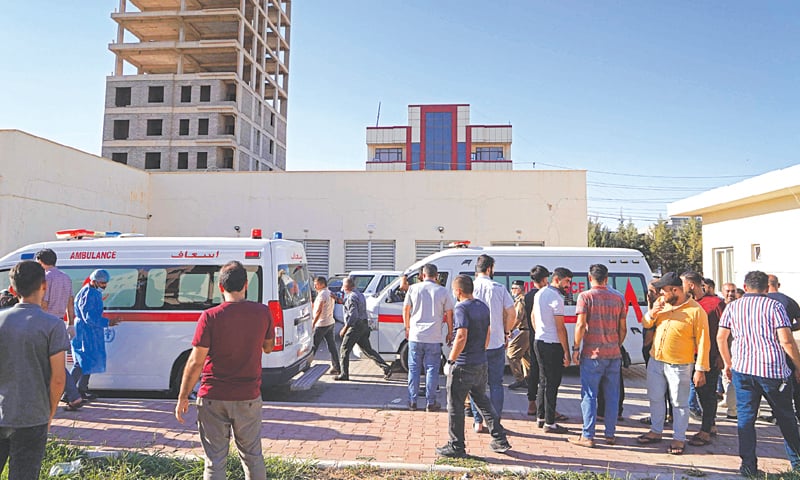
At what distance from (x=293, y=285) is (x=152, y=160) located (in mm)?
42231

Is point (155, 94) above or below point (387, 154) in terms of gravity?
above

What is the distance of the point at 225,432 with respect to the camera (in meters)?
3.40

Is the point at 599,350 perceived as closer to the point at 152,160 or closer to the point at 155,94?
the point at 152,160

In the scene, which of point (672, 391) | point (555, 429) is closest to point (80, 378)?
point (555, 429)

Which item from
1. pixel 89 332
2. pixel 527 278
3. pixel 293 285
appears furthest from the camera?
pixel 527 278

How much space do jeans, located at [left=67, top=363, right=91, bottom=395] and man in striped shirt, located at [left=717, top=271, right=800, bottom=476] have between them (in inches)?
295

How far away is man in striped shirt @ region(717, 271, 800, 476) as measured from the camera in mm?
4297

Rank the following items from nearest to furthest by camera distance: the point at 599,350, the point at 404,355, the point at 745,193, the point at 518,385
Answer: the point at 599,350
the point at 518,385
the point at 404,355
the point at 745,193

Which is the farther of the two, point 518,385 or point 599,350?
point 518,385

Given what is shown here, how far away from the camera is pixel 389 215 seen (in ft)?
63.9

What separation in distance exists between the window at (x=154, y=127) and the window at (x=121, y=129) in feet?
6.51

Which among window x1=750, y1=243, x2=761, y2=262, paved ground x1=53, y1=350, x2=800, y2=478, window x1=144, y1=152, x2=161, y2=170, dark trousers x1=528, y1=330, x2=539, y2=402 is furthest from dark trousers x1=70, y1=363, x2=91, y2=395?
window x1=144, y1=152, x2=161, y2=170

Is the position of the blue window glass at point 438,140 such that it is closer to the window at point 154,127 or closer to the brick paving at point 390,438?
the window at point 154,127

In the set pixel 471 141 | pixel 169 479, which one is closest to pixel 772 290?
pixel 169 479
